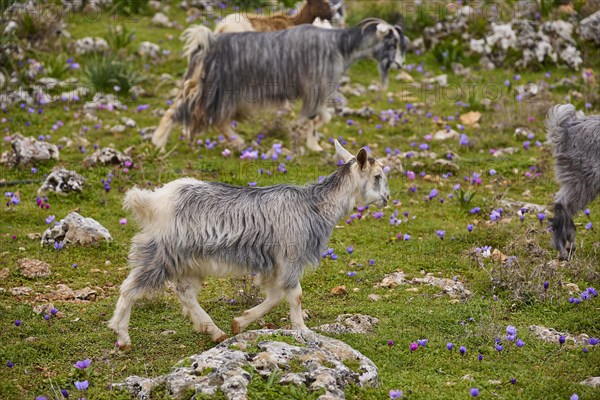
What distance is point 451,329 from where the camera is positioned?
283 inches

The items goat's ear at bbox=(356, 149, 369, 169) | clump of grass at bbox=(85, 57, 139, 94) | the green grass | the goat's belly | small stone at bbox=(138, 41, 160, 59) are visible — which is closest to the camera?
the green grass

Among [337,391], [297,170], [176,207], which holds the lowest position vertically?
[297,170]

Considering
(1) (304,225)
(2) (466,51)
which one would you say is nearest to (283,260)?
(1) (304,225)

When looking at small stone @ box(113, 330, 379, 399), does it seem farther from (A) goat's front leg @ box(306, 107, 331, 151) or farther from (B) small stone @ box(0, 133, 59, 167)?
(A) goat's front leg @ box(306, 107, 331, 151)

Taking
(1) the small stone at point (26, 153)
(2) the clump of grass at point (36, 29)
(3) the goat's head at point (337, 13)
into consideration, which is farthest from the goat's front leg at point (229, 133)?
(2) the clump of grass at point (36, 29)

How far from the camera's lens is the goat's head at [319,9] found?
14.4 metres

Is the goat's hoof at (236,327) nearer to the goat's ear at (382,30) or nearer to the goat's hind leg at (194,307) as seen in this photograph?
the goat's hind leg at (194,307)

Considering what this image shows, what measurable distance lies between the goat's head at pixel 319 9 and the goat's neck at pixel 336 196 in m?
7.32

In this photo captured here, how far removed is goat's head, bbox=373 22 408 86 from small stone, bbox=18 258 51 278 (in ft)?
21.8

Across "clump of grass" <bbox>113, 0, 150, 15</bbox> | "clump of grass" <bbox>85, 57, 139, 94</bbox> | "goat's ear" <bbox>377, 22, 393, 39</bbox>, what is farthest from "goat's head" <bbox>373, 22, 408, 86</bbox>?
"clump of grass" <bbox>113, 0, 150, 15</bbox>

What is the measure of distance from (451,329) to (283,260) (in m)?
1.48

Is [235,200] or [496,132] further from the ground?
[235,200]

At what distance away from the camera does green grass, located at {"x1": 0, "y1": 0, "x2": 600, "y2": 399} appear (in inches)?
254

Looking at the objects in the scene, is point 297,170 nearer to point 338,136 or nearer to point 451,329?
point 338,136
